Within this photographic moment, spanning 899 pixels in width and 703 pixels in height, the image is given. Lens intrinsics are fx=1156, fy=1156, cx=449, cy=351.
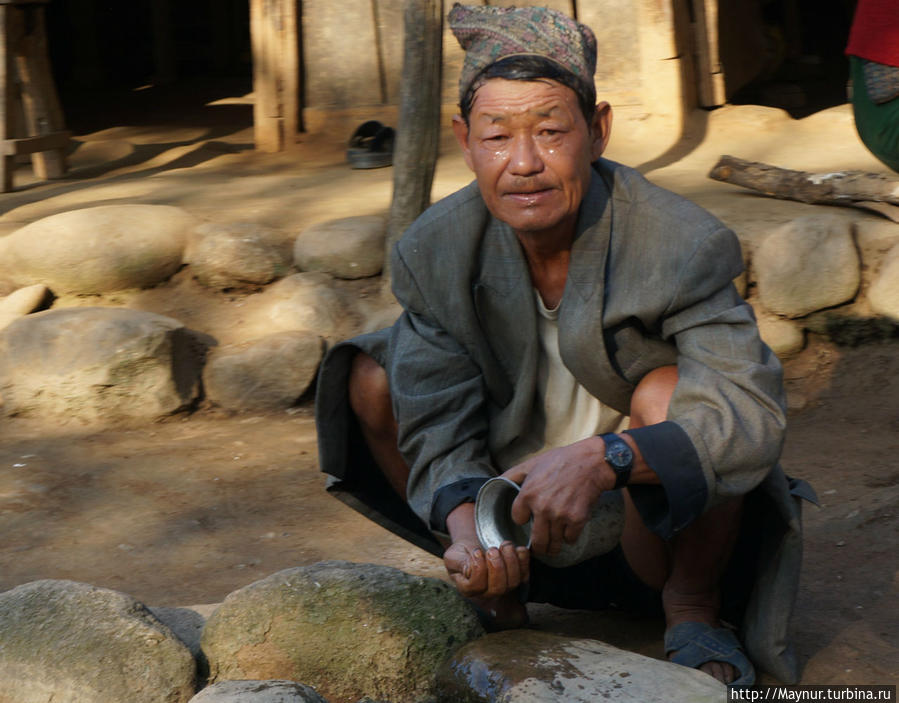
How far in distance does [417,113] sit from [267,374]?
136cm

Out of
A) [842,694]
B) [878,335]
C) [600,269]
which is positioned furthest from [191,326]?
[842,694]

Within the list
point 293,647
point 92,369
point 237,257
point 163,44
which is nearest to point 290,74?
point 237,257

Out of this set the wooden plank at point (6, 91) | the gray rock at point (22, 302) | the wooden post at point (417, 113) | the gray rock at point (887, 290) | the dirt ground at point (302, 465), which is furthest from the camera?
the wooden plank at point (6, 91)

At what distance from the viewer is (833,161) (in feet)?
20.6

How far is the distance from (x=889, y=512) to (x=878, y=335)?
5.65 feet

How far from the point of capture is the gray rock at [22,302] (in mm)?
5352

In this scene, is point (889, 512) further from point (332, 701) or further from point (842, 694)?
point (332, 701)

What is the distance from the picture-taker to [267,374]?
16.3ft

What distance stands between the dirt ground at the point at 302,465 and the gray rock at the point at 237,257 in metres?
0.09

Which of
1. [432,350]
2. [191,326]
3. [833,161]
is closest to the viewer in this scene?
[432,350]

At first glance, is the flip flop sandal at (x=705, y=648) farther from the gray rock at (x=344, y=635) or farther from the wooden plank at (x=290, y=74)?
the wooden plank at (x=290, y=74)

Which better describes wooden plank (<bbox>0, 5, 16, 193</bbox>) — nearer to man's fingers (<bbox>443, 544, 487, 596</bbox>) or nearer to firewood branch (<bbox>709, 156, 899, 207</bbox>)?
firewood branch (<bbox>709, 156, 899, 207</bbox>)

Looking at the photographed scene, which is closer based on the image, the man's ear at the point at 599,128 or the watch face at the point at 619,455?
the watch face at the point at 619,455

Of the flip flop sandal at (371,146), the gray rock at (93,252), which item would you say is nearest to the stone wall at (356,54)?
the flip flop sandal at (371,146)
